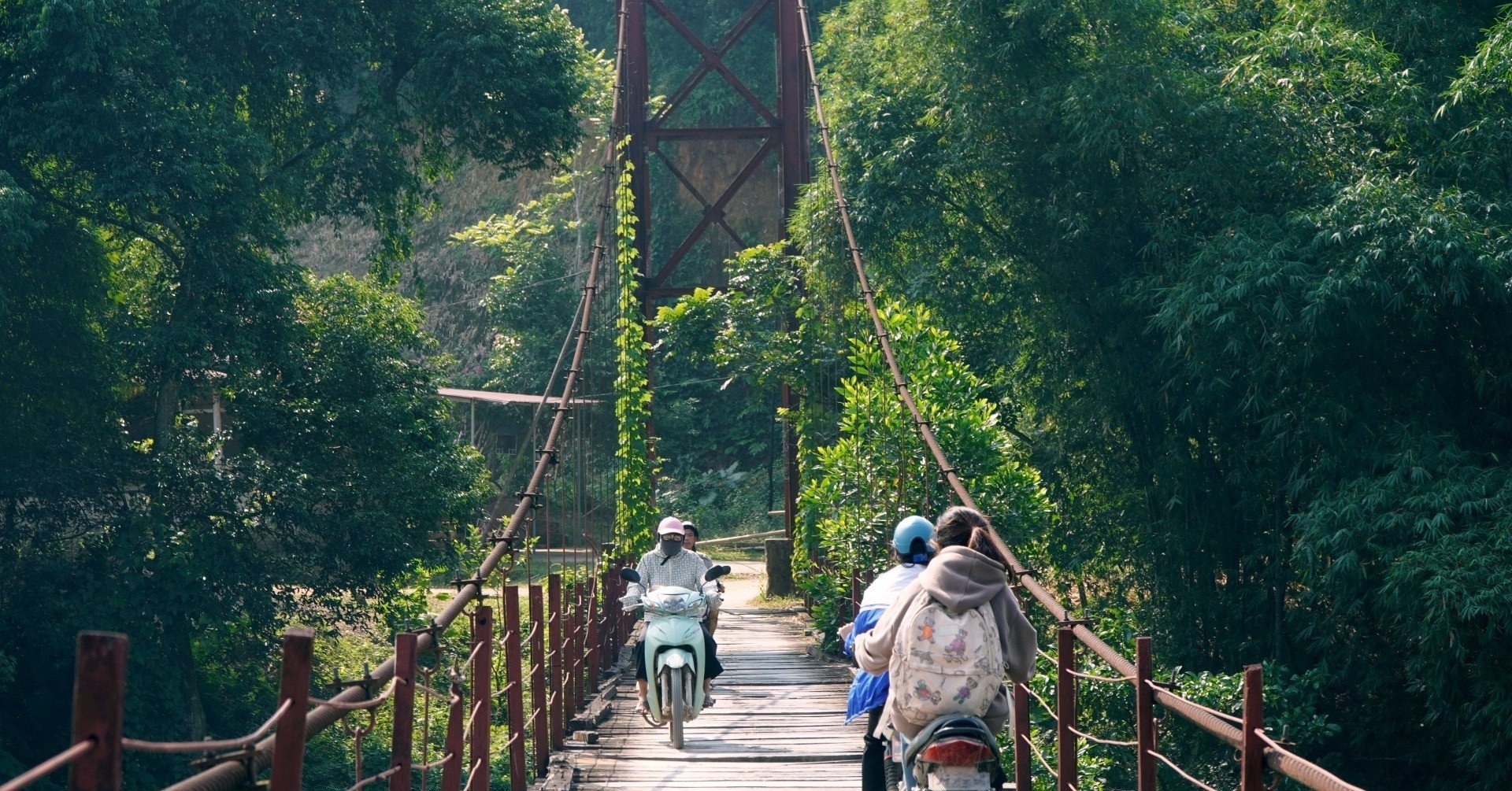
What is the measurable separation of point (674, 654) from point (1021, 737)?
1875mm

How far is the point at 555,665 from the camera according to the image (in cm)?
518

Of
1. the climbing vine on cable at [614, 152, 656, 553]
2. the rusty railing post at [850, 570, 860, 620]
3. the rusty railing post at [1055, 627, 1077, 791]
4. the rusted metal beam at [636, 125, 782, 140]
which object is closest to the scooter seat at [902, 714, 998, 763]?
the rusty railing post at [1055, 627, 1077, 791]

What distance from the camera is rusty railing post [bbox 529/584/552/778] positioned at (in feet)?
15.2

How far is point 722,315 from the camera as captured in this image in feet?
38.1

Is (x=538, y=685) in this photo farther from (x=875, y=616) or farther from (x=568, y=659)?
(x=875, y=616)

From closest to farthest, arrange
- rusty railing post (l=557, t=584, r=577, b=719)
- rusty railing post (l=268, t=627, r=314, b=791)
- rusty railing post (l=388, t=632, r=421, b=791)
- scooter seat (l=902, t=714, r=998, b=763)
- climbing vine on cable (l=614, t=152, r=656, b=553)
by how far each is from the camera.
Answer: rusty railing post (l=268, t=627, r=314, b=791) < rusty railing post (l=388, t=632, r=421, b=791) < scooter seat (l=902, t=714, r=998, b=763) < rusty railing post (l=557, t=584, r=577, b=719) < climbing vine on cable (l=614, t=152, r=656, b=553)

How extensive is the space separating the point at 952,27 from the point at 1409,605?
440 centimetres

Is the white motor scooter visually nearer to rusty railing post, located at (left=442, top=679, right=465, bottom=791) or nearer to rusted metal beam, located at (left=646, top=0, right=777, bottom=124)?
rusty railing post, located at (left=442, top=679, right=465, bottom=791)

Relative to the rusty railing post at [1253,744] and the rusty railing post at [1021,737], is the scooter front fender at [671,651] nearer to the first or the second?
the rusty railing post at [1021,737]

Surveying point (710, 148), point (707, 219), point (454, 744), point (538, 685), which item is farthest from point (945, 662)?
point (710, 148)

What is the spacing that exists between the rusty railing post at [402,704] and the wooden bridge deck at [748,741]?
208 centimetres

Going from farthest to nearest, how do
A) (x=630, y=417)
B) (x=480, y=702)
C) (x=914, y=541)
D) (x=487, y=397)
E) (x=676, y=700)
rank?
(x=487, y=397)
(x=630, y=417)
(x=676, y=700)
(x=914, y=541)
(x=480, y=702)

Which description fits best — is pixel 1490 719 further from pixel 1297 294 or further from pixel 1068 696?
pixel 1068 696

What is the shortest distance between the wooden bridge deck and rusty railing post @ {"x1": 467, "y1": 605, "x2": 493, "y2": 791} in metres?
1.08
